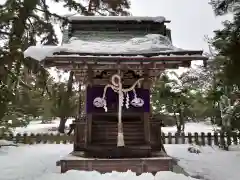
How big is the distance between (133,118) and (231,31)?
12.0 feet

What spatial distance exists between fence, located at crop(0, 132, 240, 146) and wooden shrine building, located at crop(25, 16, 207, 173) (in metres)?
6.97

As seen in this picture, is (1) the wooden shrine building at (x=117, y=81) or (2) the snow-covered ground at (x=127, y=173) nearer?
(2) the snow-covered ground at (x=127, y=173)

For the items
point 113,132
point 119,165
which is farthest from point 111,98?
point 119,165

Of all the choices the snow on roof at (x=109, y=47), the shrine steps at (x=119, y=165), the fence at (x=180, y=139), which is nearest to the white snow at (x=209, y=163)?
the fence at (x=180, y=139)

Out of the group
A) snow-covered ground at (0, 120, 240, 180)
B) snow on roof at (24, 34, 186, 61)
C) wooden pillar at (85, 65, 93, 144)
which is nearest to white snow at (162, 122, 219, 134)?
snow-covered ground at (0, 120, 240, 180)

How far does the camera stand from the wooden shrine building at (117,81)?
629 centimetres

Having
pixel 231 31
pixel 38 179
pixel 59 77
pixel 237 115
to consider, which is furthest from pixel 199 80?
pixel 38 179

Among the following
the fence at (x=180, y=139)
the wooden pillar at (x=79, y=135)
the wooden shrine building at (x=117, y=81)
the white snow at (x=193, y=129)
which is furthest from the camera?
the white snow at (x=193, y=129)

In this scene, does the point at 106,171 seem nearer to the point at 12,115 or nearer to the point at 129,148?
the point at 129,148

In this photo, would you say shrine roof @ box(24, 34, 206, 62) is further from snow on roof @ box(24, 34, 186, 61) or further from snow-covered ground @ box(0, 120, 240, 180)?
snow-covered ground @ box(0, 120, 240, 180)

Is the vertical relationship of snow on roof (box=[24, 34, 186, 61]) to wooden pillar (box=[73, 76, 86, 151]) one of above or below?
above

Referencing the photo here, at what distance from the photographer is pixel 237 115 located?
459 inches

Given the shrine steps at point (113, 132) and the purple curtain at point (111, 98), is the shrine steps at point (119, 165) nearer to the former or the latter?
the shrine steps at point (113, 132)

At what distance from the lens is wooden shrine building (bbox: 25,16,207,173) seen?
629 centimetres
